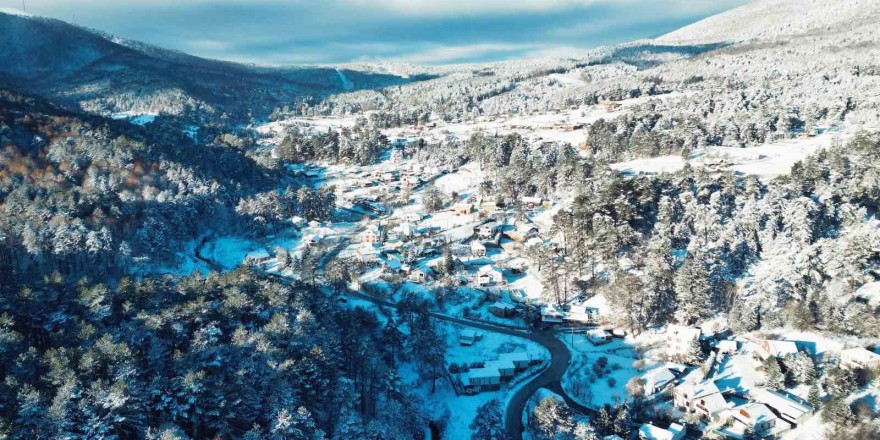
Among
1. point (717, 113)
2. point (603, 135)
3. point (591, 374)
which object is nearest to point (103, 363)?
point (591, 374)

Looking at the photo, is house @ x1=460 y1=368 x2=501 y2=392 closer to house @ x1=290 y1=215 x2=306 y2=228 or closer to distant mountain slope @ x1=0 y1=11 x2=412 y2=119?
house @ x1=290 y1=215 x2=306 y2=228

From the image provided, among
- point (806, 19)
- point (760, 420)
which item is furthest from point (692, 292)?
point (806, 19)

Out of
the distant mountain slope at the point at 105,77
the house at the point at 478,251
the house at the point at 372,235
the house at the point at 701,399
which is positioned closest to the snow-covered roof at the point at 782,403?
the house at the point at 701,399

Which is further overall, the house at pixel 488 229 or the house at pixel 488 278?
the house at pixel 488 229

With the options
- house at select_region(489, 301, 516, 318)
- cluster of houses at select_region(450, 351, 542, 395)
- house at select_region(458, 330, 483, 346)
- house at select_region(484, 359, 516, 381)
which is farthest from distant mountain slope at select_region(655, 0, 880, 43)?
house at select_region(484, 359, 516, 381)

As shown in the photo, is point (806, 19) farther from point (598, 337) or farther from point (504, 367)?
point (504, 367)

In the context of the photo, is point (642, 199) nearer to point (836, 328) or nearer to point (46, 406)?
point (836, 328)

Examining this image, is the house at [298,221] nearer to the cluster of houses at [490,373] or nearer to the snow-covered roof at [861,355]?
the cluster of houses at [490,373]
